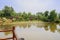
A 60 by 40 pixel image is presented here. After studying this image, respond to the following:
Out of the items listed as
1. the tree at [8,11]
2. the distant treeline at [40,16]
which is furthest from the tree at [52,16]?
the tree at [8,11]

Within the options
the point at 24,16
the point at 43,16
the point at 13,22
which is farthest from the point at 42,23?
the point at 13,22

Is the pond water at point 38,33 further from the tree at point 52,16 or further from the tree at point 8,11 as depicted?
the tree at point 8,11

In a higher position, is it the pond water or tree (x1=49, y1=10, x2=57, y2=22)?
tree (x1=49, y1=10, x2=57, y2=22)

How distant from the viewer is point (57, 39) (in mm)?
5812

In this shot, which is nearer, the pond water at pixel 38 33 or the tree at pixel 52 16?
the pond water at pixel 38 33

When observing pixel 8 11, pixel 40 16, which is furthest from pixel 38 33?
pixel 40 16

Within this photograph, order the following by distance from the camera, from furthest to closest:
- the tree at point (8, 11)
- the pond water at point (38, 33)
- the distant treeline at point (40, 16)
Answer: the distant treeline at point (40, 16), the tree at point (8, 11), the pond water at point (38, 33)

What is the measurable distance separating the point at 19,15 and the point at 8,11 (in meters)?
0.91

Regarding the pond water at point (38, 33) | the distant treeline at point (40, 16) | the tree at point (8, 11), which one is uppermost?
the tree at point (8, 11)

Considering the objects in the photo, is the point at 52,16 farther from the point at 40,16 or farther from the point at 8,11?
the point at 8,11

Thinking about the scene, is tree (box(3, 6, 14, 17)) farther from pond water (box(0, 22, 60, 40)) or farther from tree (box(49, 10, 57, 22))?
tree (box(49, 10, 57, 22))

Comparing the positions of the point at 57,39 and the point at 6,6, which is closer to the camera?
the point at 57,39

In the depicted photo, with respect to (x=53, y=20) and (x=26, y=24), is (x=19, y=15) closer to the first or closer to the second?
(x=26, y=24)

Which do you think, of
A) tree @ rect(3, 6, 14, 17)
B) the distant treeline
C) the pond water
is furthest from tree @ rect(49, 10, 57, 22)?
tree @ rect(3, 6, 14, 17)
